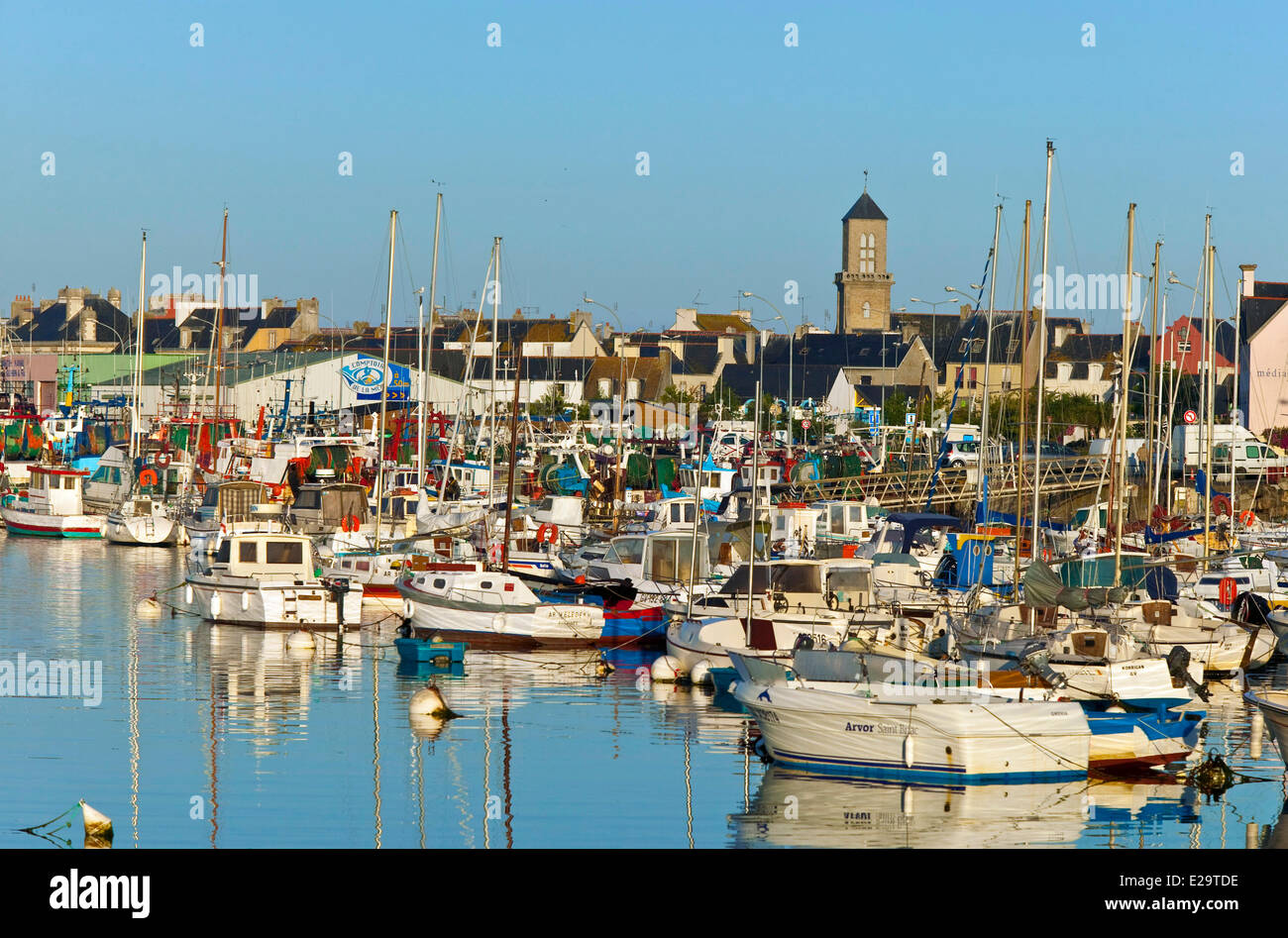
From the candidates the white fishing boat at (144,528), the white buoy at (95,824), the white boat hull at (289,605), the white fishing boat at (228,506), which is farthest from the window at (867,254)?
the white buoy at (95,824)

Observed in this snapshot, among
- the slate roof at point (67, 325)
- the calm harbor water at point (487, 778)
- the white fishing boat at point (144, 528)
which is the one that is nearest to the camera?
the calm harbor water at point (487, 778)

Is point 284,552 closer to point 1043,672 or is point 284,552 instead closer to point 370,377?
point 1043,672

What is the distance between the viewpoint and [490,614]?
37.2 m

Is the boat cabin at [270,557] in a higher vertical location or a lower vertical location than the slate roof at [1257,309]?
lower

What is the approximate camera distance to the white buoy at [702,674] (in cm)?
3275

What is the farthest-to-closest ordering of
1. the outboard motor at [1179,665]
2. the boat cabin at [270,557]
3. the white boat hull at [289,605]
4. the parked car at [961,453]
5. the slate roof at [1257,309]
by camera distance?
1. the slate roof at [1257,309]
2. the parked car at [961,453]
3. the boat cabin at [270,557]
4. the white boat hull at [289,605]
5. the outboard motor at [1179,665]

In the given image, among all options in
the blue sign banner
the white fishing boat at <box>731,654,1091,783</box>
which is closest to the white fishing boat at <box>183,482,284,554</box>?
the blue sign banner

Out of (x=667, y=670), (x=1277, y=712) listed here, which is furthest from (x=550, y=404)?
(x=1277, y=712)

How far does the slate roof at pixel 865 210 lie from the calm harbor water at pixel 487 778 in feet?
493

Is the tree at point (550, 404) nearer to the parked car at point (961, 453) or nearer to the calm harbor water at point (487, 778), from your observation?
the parked car at point (961, 453)

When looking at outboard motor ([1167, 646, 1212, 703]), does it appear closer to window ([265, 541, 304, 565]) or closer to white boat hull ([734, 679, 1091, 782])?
white boat hull ([734, 679, 1091, 782])

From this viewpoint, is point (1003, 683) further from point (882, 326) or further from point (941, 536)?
point (882, 326)

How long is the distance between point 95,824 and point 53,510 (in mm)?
54739
